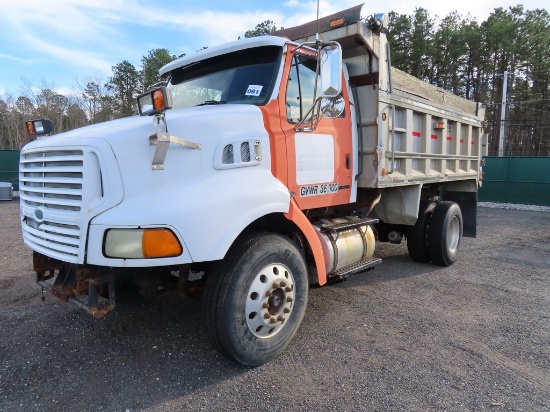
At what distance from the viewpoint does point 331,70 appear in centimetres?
305

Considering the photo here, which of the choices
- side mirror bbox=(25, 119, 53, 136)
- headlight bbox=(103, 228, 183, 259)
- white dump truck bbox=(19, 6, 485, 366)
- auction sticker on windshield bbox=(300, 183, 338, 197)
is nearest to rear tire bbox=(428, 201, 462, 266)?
white dump truck bbox=(19, 6, 485, 366)

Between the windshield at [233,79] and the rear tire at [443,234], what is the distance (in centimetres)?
405

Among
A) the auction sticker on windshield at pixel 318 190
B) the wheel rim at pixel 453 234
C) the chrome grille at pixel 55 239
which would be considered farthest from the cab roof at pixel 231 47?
the wheel rim at pixel 453 234

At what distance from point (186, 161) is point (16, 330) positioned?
259cm

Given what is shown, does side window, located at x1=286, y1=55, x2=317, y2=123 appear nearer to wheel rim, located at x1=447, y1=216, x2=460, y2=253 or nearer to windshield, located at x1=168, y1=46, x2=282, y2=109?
windshield, located at x1=168, y1=46, x2=282, y2=109

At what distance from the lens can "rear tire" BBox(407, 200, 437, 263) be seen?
20.4ft

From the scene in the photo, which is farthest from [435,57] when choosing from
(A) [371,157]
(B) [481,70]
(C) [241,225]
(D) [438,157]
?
(C) [241,225]

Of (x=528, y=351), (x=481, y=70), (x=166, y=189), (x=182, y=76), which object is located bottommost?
(x=528, y=351)

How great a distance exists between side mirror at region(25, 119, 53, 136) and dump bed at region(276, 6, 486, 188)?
2.90 meters

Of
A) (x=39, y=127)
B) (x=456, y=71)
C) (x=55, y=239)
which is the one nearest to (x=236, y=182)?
(x=55, y=239)

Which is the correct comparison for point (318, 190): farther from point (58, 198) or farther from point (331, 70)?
point (58, 198)

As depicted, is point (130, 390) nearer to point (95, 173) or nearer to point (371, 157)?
point (95, 173)

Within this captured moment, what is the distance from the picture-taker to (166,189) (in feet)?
8.29

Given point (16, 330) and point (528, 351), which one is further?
point (16, 330)
